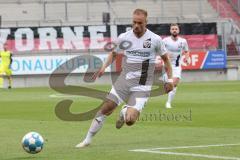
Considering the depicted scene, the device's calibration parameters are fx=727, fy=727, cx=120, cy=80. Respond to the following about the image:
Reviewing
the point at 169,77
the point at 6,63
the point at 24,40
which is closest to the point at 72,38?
the point at 24,40

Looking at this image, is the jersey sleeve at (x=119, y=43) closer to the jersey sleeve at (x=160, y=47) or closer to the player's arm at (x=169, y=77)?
the jersey sleeve at (x=160, y=47)

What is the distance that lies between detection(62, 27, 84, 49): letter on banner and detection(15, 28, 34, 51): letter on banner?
6.94ft

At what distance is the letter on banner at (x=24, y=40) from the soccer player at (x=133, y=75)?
31641 millimetres

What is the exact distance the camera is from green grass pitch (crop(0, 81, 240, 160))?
11711mm

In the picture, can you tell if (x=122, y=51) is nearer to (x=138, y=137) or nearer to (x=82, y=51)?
(x=138, y=137)

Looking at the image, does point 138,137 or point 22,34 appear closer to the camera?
point 138,137

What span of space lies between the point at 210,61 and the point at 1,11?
15522 millimetres

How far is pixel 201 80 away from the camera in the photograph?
45.0 m

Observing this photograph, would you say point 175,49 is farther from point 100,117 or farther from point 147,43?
point 100,117

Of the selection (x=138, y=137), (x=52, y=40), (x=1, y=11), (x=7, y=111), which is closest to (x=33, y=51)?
(x=52, y=40)

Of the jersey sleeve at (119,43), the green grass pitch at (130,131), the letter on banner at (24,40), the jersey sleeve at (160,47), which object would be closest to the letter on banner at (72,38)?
the letter on banner at (24,40)

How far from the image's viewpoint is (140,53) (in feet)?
42.5

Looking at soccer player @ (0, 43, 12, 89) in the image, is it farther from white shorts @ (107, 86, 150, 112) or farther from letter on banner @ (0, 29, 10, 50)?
white shorts @ (107, 86, 150, 112)

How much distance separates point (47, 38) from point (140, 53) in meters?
33.2
